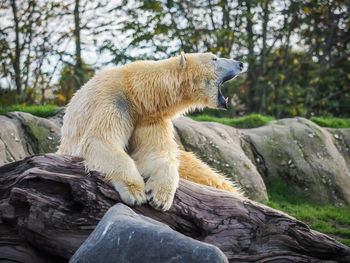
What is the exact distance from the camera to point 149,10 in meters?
9.96

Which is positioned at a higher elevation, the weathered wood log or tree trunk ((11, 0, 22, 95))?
tree trunk ((11, 0, 22, 95))

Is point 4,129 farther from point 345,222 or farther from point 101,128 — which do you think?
point 345,222

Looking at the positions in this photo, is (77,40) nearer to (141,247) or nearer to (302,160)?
(302,160)

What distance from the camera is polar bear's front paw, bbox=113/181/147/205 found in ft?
9.68

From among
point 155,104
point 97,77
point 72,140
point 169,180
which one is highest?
point 97,77

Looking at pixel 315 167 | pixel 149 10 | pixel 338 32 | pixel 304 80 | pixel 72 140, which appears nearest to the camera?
pixel 72 140

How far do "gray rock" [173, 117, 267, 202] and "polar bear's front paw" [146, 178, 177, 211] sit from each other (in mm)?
3596

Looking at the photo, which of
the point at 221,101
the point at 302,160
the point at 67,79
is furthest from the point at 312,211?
the point at 67,79

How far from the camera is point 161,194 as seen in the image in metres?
3.07

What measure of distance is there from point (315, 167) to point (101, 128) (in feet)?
17.6

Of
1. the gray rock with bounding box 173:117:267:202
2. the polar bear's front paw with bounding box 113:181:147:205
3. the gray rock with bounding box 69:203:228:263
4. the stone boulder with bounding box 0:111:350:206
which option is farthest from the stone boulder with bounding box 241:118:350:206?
the gray rock with bounding box 69:203:228:263

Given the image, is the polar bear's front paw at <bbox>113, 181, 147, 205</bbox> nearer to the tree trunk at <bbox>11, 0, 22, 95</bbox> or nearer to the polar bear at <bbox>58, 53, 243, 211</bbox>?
the polar bear at <bbox>58, 53, 243, 211</bbox>

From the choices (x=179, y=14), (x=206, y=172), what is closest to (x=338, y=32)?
(x=179, y=14)

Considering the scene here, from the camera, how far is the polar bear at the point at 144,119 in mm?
3131
